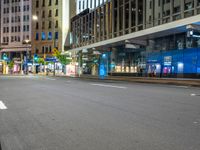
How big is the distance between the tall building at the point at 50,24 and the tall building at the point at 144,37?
3009 centimetres

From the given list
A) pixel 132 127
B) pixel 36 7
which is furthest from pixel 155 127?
pixel 36 7

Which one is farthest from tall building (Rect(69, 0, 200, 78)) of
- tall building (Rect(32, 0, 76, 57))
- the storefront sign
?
tall building (Rect(32, 0, 76, 57))

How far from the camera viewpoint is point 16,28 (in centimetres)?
10331

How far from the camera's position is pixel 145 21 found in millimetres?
38281

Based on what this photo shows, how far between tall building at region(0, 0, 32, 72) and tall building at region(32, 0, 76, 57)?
6656 mm

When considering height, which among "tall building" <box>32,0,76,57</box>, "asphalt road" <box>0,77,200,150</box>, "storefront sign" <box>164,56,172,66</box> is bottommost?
"asphalt road" <box>0,77,200,150</box>

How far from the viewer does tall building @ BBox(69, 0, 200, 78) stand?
102 feet

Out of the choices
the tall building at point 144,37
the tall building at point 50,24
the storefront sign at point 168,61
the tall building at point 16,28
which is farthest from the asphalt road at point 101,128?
the tall building at point 16,28

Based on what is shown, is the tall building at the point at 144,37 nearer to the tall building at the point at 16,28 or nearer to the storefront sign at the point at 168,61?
the storefront sign at the point at 168,61

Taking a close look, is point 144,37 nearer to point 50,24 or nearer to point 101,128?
point 101,128

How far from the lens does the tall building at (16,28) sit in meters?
102

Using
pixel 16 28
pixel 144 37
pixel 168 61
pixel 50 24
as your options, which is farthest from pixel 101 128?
pixel 16 28

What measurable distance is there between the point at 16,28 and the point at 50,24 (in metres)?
16.5

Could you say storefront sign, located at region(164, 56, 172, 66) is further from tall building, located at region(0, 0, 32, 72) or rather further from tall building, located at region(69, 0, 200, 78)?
tall building, located at region(0, 0, 32, 72)
